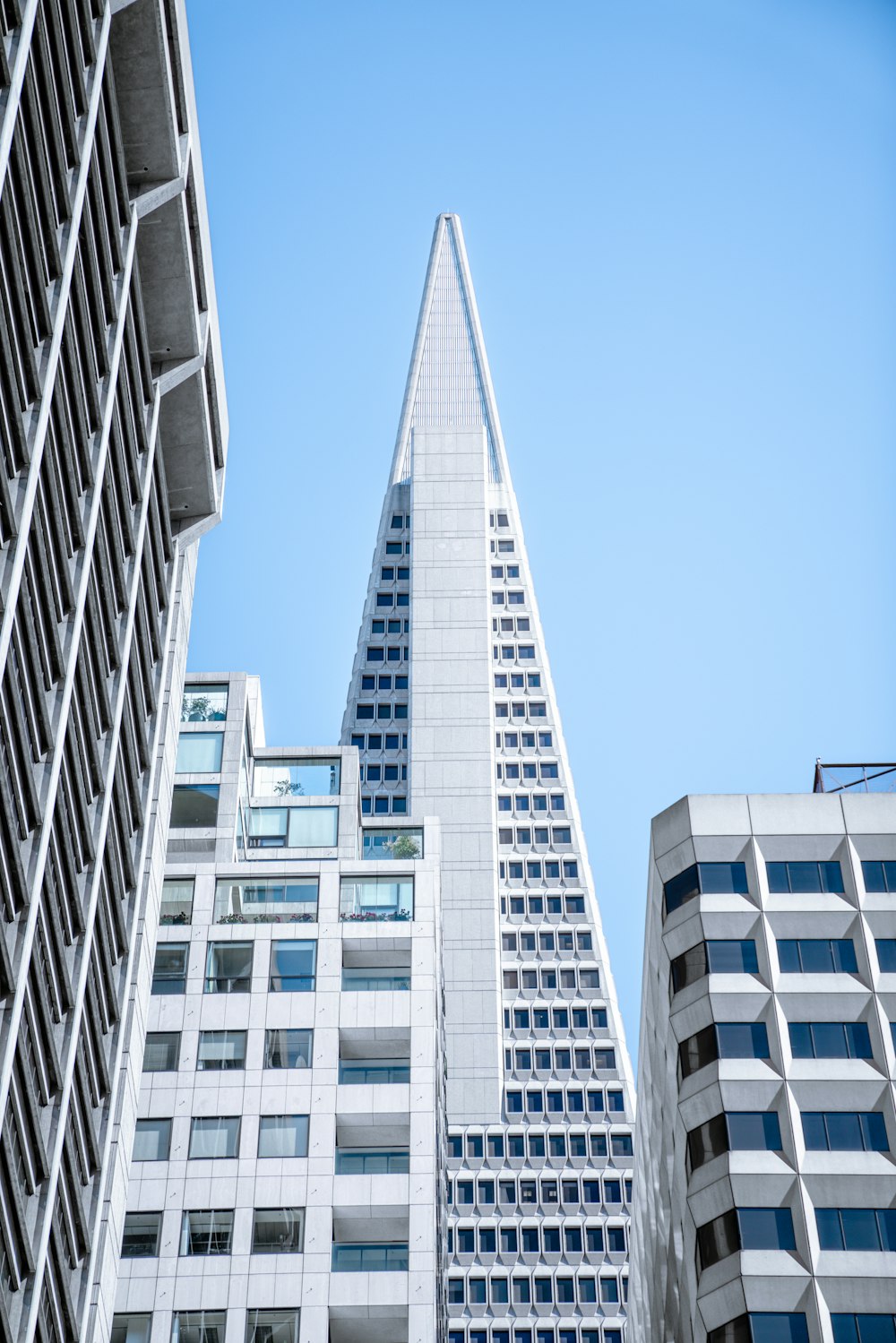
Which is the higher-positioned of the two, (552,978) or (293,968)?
(552,978)

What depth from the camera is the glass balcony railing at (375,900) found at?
69.2 meters

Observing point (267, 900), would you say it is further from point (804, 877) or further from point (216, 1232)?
point (804, 877)

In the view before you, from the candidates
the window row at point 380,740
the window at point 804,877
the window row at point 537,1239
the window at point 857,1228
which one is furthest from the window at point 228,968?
the window row at point 380,740

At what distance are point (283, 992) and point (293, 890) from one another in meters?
4.45

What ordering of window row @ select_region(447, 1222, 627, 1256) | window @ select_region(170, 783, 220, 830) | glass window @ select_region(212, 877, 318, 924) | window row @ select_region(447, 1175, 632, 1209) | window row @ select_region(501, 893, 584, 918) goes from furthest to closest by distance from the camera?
window row @ select_region(501, 893, 584, 918) < window row @ select_region(447, 1175, 632, 1209) < window row @ select_region(447, 1222, 627, 1256) < window @ select_region(170, 783, 220, 830) < glass window @ select_region(212, 877, 318, 924)

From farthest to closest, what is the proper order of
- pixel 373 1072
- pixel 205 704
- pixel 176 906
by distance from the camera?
1. pixel 205 704
2. pixel 176 906
3. pixel 373 1072

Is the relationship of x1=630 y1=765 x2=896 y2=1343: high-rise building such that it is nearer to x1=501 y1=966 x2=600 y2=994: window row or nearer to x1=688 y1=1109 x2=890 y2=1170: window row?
x1=688 y1=1109 x2=890 y2=1170: window row

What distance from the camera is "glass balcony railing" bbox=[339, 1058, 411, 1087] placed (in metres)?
65.1

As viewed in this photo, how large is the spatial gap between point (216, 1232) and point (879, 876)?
25.7 meters

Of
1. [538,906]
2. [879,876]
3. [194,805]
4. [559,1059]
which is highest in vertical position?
[538,906]

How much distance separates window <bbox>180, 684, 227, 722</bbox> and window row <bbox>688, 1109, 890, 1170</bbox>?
35.8 metres

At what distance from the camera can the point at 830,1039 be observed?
53438 mm

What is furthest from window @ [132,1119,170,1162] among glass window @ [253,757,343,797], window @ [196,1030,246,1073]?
glass window @ [253,757,343,797]

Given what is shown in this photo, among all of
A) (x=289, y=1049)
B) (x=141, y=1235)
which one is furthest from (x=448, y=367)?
(x=141, y=1235)
